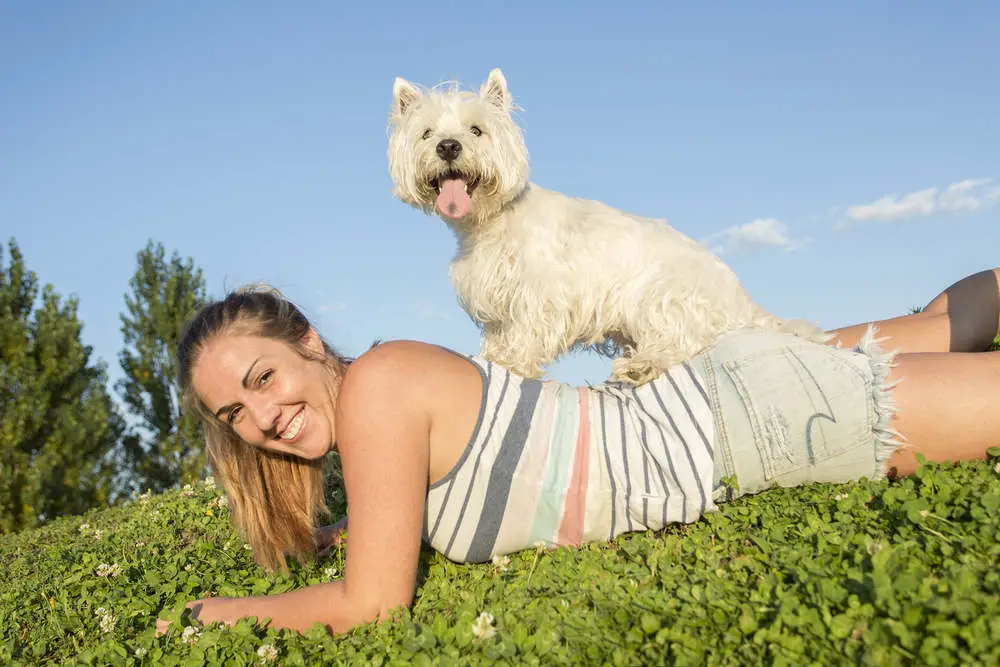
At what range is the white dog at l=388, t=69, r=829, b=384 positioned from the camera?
5.81m

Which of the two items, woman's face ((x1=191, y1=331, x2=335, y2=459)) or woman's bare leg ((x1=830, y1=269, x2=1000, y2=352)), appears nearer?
woman's face ((x1=191, y1=331, x2=335, y2=459))

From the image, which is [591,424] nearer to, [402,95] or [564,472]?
[564,472]

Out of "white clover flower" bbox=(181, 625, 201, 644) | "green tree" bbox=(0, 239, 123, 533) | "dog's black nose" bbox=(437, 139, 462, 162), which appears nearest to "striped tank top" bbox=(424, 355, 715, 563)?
"white clover flower" bbox=(181, 625, 201, 644)

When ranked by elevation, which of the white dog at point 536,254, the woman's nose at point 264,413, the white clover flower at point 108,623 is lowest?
the white clover flower at point 108,623

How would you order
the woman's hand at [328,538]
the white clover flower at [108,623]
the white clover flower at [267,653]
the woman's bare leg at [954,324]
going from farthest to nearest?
the woman's bare leg at [954,324]
the woman's hand at [328,538]
the white clover flower at [108,623]
the white clover flower at [267,653]

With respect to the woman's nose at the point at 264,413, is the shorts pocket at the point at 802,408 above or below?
below

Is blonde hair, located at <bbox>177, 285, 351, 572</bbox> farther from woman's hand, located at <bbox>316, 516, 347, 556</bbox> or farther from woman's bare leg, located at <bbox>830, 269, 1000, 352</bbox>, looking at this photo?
woman's bare leg, located at <bbox>830, 269, 1000, 352</bbox>

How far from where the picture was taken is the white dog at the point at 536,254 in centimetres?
581

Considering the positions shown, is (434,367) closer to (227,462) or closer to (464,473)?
(464,473)

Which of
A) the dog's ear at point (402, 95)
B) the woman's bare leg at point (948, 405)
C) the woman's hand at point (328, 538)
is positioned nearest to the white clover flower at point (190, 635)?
the woman's hand at point (328, 538)

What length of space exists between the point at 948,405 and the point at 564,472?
6.64 feet

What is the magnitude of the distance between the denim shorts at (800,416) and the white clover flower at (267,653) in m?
2.27

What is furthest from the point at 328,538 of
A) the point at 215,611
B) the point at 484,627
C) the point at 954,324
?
the point at 954,324

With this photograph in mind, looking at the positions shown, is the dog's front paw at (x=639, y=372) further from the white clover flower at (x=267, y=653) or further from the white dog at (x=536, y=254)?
the white clover flower at (x=267, y=653)
